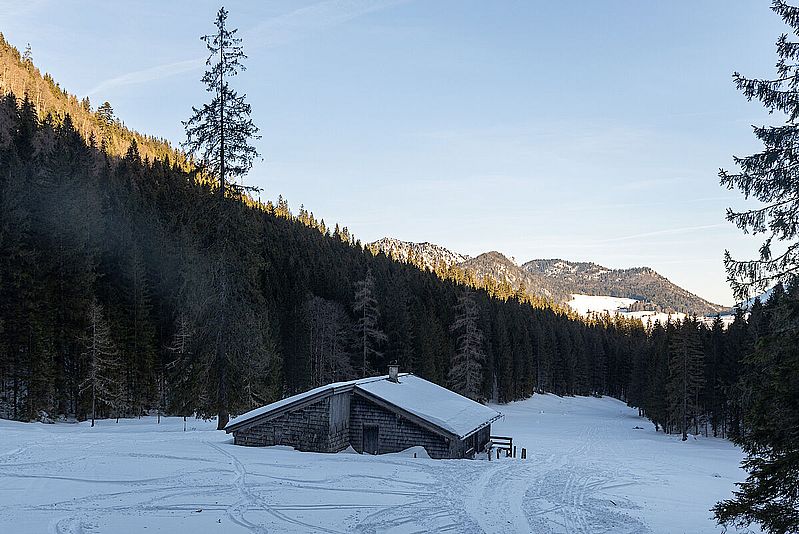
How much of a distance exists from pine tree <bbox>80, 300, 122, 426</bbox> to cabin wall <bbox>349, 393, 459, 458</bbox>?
20.6m

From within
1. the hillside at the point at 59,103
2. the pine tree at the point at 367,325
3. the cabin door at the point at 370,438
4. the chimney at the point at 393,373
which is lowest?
the cabin door at the point at 370,438

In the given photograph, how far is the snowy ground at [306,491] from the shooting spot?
48.2 ft

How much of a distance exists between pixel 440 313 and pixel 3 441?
210 ft

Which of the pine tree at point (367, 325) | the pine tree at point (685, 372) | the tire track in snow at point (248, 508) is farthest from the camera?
the pine tree at point (367, 325)

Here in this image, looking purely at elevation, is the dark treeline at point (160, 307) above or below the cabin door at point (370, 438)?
above

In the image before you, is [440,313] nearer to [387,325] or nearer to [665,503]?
[387,325]

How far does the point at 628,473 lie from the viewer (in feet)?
94.9

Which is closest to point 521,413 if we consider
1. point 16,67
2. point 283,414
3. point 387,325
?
point 387,325

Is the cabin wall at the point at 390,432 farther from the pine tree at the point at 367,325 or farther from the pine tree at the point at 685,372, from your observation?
the pine tree at the point at 685,372

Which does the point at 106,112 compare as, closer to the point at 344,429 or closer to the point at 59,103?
the point at 59,103

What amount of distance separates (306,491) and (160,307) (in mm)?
42214

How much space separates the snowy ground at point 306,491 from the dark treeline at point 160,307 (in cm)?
668

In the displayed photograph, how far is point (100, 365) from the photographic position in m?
41.7

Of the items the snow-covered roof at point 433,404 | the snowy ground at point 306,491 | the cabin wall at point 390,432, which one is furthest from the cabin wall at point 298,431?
the snow-covered roof at point 433,404
